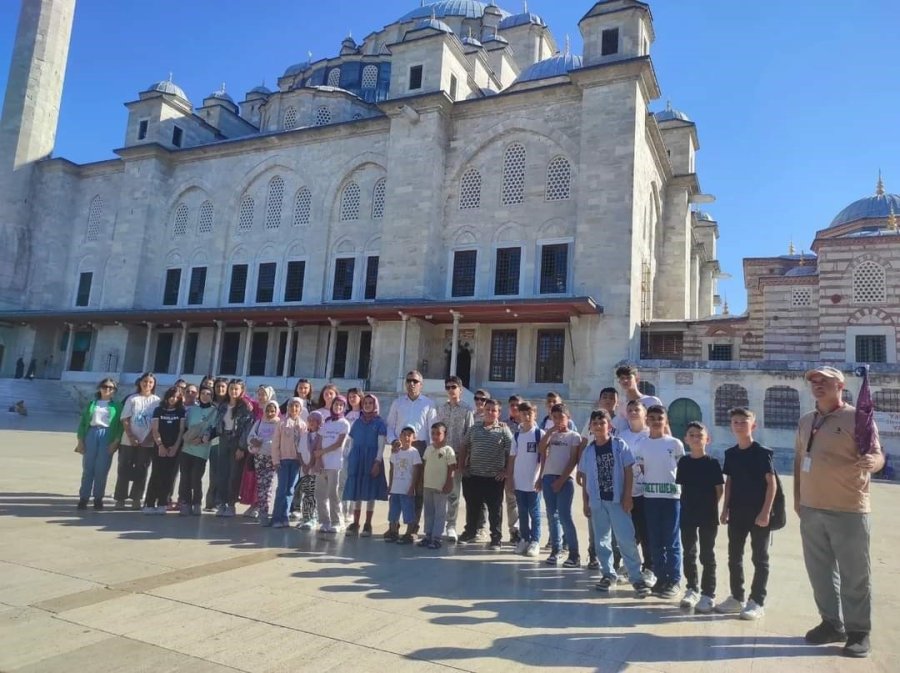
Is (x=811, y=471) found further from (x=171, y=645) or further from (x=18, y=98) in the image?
(x=18, y=98)

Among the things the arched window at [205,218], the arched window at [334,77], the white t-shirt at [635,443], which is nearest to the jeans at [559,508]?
the white t-shirt at [635,443]

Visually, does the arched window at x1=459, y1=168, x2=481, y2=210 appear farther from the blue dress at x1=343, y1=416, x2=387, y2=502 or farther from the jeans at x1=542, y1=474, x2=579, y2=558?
the jeans at x1=542, y1=474, x2=579, y2=558

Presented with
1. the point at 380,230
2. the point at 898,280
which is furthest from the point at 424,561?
the point at 898,280

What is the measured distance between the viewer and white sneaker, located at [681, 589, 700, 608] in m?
4.18

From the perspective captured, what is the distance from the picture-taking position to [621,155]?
18.1 metres

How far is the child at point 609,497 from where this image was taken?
4609 mm

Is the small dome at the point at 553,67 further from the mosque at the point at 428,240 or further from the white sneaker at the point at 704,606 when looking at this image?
the white sneaker at the point at 704,606

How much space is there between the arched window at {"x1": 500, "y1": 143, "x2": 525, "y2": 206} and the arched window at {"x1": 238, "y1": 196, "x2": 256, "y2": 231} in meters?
11.0

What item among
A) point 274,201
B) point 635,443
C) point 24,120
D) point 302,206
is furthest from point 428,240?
point 24,120

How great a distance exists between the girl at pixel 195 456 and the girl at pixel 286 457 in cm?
89

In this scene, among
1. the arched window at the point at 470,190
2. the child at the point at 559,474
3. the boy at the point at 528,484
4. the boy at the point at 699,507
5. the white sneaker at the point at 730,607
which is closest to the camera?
the white sneaker at the point at 730,607

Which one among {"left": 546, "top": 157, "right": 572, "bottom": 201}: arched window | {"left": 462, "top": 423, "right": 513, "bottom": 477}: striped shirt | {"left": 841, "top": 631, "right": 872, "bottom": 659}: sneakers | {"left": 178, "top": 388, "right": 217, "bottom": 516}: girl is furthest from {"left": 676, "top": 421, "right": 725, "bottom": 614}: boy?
{"left": 546, "top": 157, "right": 572, "bottom": 201}: arched window

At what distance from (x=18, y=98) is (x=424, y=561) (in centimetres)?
3156

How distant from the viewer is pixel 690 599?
4203mm
